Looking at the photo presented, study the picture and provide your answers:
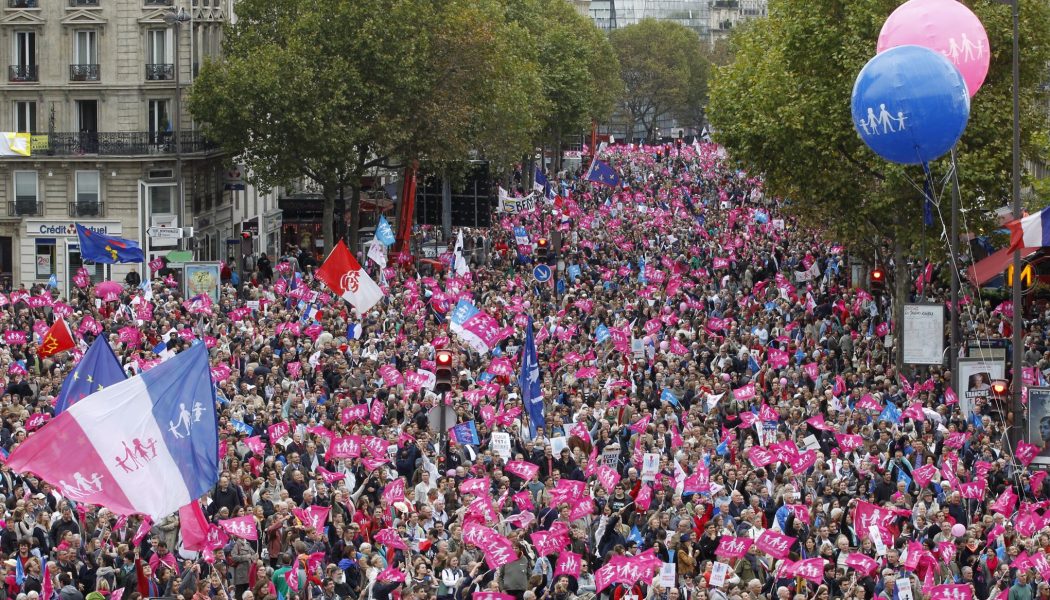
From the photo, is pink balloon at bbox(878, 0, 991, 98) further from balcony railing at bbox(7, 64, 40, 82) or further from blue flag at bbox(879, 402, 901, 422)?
balcony railing at bbox(7, 64, 40, 82)

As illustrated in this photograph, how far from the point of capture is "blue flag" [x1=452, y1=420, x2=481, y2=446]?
2627 centimetres

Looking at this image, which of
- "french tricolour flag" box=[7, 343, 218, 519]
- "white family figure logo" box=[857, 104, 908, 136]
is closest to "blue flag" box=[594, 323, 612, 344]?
"white family figure logo" box=[857, 104, 908, 136]

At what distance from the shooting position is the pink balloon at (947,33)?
26.8 metres

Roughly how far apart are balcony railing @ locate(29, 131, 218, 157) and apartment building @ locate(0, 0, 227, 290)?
30 millimetres

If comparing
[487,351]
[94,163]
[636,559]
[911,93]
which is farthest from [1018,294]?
[94,163]

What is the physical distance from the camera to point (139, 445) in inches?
715

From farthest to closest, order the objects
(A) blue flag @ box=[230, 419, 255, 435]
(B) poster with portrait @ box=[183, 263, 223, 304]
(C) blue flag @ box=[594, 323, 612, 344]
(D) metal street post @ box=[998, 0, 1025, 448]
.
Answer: (B) poster with portrait @ box=[183, 263, 223, 304] → (C) blue flag @ box=[594, 323, 612, 344] → (D) metal street post @ box=[998, 0, 1025, 448] → (A) blue flag @ box=[230, 419, 255, 435]

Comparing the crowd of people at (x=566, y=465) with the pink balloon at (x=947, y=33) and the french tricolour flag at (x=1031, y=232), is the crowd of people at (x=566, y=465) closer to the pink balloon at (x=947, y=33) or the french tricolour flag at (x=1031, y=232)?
the french tricolour flag at (x=1031, y=232)

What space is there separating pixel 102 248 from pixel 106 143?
13.0 m

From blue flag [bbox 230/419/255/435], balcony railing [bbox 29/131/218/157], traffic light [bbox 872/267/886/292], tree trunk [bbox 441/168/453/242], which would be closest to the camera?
blue flag [bbox 230/419/255/435]

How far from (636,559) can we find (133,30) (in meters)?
43.5

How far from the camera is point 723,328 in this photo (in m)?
39.3

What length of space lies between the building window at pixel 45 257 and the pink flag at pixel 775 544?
41685 millimetres

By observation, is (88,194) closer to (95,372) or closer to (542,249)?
(542,249)
